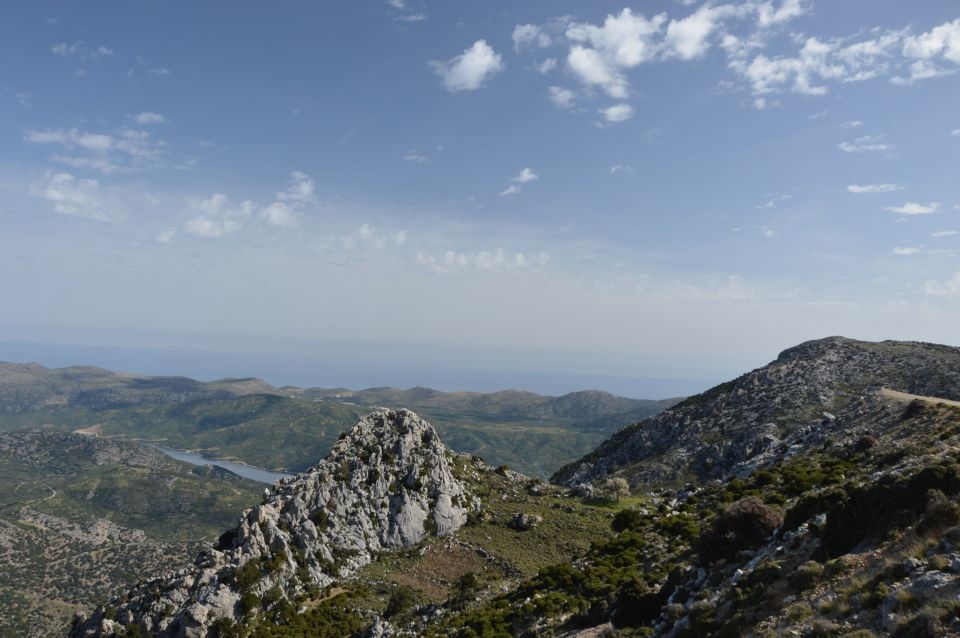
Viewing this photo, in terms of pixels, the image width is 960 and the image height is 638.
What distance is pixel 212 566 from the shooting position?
5412cm

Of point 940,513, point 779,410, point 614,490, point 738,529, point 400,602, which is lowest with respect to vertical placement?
point 400,602

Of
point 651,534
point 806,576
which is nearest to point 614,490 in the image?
point 651,534

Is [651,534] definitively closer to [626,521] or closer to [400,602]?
[626,521]

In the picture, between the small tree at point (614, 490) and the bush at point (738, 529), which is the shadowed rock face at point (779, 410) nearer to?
the small tree at point (614, 490)

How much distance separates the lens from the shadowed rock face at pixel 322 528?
50625 mm

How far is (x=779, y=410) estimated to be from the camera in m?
89.4

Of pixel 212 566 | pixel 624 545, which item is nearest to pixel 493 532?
pixel 624 545

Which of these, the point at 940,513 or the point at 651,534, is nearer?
the point at 940,513

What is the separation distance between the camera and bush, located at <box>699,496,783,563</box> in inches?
1086

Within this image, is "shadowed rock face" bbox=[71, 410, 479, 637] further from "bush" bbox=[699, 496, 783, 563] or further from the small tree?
"bush" bbox=[699, 496, 783, 563]

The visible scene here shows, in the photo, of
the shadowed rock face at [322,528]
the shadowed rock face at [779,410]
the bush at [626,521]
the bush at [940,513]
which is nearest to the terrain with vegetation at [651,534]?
the bush at [940,513]

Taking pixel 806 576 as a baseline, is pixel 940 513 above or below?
above

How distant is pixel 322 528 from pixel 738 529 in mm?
49722

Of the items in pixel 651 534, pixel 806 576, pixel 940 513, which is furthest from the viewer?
pixel 651 534
